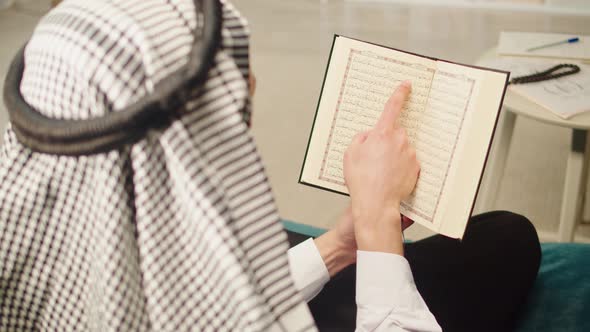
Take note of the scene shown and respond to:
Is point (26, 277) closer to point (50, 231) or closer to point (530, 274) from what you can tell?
point (50, 231)

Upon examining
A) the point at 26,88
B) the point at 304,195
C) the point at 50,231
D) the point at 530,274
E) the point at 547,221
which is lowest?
the point at 304,195

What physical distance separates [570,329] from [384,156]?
454 millimetres

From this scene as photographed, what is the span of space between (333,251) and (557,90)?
2.45 ft

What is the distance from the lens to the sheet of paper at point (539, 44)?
1.53m

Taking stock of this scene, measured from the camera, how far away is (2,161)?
0.53 meters

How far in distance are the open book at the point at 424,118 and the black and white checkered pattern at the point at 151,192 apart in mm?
365

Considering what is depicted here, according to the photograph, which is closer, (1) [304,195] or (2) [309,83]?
(1) [304,195]

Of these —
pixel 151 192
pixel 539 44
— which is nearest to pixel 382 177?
pixel 151 192

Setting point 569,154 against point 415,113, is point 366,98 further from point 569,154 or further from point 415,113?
point 569,154

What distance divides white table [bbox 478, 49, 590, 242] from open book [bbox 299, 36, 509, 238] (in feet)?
1.86

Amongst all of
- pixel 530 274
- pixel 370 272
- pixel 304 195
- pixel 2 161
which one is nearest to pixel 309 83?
pixel 304 195

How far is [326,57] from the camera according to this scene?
9.46ft

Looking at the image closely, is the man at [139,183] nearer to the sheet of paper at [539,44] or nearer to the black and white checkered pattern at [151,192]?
the black and white checkered pattern at [151,192]

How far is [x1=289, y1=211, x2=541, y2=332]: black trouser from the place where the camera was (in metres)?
0.94
